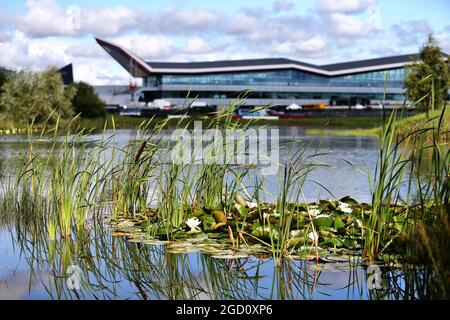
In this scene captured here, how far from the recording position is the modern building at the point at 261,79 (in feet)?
193

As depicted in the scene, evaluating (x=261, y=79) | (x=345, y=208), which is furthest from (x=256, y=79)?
(x=345, y=208)

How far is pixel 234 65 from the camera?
59.6 metres

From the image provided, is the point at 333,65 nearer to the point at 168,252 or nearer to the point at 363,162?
the point at 363,162

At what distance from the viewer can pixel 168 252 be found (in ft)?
12.4

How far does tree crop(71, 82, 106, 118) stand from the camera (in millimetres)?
34719

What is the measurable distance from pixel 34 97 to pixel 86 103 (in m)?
7.32

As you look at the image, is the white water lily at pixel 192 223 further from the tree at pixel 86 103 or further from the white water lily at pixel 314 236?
the tree at pixel 86 103

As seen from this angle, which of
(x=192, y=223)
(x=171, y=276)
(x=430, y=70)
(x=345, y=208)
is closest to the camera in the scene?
(x=171, y=276)

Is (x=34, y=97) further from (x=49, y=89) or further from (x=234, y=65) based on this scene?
(x=234, y=65)

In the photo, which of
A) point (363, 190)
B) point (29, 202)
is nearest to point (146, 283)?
point (29, 202)

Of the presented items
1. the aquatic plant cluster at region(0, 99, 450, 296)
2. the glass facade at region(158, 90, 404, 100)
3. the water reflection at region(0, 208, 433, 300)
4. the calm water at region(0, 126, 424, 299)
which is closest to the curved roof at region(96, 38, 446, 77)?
the glass facade at region(158, 90, 404, 100)

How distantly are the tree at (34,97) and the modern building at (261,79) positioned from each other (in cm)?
2917

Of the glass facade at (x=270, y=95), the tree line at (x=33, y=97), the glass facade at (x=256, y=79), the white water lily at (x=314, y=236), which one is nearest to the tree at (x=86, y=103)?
the tree line at (x=33, y=97)

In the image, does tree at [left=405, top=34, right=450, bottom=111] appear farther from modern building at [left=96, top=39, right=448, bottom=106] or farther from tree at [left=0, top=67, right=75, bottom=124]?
modern building at [left=96, top=39, right=448, bottom=106]
